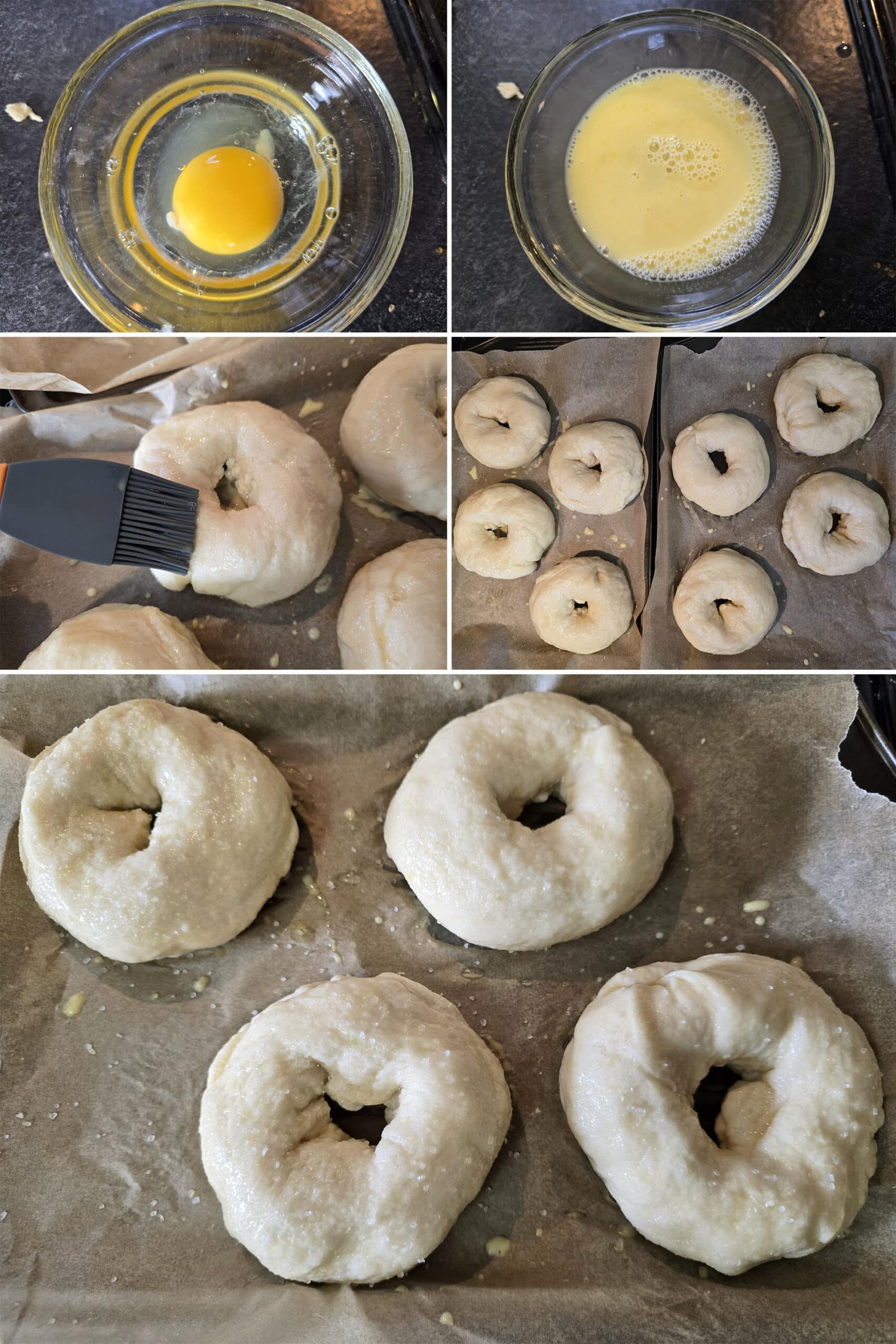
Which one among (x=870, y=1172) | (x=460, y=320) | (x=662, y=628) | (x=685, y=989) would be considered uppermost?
(x=460, y=320)

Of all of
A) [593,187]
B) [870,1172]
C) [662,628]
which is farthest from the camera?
[662,628]

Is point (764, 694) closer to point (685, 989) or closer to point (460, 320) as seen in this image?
point (685, 989)

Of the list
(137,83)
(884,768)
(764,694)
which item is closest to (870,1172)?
Result: (884,768)

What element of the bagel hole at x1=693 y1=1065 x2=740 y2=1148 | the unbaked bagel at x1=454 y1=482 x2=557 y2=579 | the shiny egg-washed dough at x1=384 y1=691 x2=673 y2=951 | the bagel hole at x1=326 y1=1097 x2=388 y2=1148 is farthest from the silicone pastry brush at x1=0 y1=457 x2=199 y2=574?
the bagel hole at x1=693 y1=1065 x2=740 y2=1148

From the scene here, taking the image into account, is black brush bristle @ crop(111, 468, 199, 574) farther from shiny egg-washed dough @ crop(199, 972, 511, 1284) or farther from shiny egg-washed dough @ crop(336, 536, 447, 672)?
shiny egg-washed dough @ crop(199, 972, 511, 1284)

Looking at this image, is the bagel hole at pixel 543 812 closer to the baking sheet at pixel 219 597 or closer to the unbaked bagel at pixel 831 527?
the baking sheet at pixel 219 597

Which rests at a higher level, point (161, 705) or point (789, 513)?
point (789, 513)
